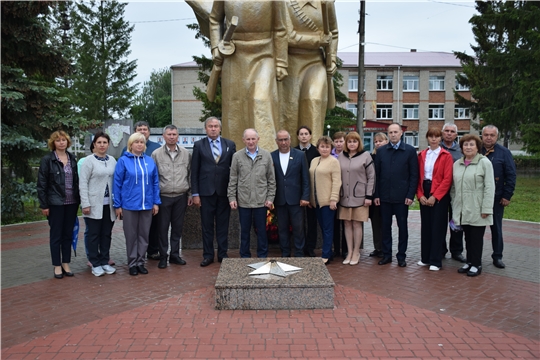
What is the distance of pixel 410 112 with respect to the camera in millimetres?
42375

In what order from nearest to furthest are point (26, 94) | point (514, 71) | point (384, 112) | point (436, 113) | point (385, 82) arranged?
point (26, 94) < point (514, 71) < point (385, 82) < point (384, 112) < point (436, 113)

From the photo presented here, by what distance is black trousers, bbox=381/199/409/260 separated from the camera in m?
6.28

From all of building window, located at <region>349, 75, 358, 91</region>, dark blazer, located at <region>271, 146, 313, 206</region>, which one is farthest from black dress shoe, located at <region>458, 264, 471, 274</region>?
building window, located at <region>349, 75, 358, 91</region>

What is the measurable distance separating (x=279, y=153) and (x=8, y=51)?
784cm

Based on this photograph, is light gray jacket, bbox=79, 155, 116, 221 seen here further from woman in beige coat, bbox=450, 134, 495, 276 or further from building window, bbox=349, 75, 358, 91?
building window, bbox=349, 75, 358, 91

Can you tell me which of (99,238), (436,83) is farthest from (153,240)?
(436,83)

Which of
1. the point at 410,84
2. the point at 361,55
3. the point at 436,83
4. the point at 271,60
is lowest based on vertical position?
the point at 271,60

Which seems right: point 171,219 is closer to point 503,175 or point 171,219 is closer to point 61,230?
point 61,230

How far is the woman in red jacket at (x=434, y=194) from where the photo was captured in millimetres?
6035

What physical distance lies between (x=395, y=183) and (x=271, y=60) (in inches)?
108

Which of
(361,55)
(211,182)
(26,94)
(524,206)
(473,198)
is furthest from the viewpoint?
(361,55)

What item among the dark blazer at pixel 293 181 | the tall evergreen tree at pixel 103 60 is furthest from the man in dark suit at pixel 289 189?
the tall evergreen tree at pixel 103 60

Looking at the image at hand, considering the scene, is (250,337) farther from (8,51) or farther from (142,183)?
(8,51)

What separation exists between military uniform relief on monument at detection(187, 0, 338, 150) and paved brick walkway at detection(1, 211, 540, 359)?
8.31 ft
